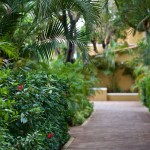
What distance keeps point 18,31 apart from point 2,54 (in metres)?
0.97

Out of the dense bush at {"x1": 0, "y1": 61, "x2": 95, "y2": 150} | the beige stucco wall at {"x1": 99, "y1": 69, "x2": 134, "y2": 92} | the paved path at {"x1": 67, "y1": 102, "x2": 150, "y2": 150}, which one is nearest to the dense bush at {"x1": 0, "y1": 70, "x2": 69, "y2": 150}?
the dense bush at {"x1": 0, "y1": 61, "x2": 95, "y2": 150}

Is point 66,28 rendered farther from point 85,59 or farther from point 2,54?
point 2,54

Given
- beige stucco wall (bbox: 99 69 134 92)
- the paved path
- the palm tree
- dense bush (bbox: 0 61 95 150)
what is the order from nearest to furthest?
1. dense bush (bbox: 0 61 95 150)
2. the palm tree
3. the paved path
4. beige stucco wall (bbox: 99 69 134 92)

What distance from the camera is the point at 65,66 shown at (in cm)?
1059

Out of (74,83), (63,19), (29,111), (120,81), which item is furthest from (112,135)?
(120,81)

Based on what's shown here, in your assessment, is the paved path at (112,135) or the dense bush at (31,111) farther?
the paved path at (112,135)

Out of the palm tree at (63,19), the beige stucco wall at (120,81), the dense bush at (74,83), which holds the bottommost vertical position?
the beige stucco wall at (120,81)

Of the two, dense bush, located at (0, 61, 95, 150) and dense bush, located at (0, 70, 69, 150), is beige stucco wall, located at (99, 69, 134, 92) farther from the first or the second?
dense bush, located at (0, 70, 69, 150)

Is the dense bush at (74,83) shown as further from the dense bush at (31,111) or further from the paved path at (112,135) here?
the dense bush at (31,111)

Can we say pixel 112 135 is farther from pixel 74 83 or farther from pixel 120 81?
pixel 120 81

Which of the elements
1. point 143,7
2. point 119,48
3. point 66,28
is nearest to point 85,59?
point 66,28

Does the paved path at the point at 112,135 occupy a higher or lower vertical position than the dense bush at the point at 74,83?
lower

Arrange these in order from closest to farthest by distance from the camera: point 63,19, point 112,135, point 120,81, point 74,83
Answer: point 63,19, point 112,135, point 74,83, point 120,81

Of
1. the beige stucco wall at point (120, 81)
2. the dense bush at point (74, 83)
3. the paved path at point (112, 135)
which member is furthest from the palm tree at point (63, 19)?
the beige stucco wall at point (120, 81)
